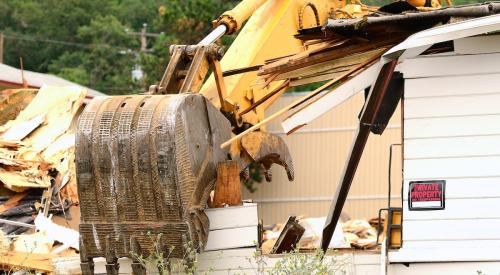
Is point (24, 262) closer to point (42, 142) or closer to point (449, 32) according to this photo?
point (42, 142)

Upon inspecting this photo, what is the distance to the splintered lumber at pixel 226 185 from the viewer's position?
13078mm

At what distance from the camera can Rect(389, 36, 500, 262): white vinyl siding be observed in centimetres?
1208

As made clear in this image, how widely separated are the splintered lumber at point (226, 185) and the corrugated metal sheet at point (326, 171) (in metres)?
18.2

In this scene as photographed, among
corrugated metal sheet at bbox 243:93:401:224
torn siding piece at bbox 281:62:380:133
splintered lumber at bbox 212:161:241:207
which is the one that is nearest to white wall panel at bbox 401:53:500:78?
torn siding piece at bbox 281:62:380:133

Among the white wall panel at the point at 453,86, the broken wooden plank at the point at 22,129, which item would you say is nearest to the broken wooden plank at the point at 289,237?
the white wall panel at the point at 453,86

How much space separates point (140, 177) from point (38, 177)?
16.4 ft

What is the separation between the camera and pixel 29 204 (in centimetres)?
1667

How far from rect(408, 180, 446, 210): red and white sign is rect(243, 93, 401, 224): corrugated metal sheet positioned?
62.4 feet

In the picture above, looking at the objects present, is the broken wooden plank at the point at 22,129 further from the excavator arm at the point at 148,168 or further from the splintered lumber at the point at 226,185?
the splintered lumber at the point at 226,185

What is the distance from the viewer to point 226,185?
517 inches

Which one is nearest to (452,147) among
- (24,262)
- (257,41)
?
(257,41)

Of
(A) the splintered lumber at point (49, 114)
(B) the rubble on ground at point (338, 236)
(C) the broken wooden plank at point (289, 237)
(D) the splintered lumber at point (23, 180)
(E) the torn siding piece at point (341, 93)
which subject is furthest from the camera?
(A) the splintered lumber at point (49, 114)

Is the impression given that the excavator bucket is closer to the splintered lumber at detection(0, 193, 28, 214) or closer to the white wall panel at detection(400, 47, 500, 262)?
the white wall panel at detection(400, 47, 500, 262)

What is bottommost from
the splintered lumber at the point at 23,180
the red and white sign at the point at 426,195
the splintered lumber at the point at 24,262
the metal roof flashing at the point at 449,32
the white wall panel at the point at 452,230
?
the splintered lumber at the point at 24,262
